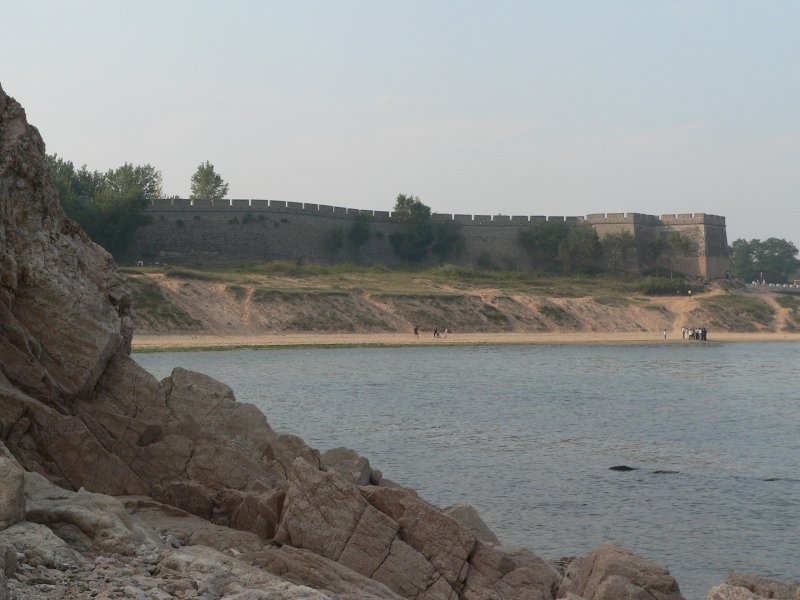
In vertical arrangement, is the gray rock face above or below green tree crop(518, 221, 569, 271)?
A: below

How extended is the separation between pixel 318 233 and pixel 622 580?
6480cm

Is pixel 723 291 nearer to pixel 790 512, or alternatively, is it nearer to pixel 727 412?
pixel 727 412

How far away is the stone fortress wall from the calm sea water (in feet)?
73.7

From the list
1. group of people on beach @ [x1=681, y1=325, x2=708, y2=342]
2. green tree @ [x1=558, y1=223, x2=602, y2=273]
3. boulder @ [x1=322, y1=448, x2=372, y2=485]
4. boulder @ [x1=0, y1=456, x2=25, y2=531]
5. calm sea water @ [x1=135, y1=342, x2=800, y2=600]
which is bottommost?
calm sea water @ [x1=135, y1=342, x2=800, y2=600]

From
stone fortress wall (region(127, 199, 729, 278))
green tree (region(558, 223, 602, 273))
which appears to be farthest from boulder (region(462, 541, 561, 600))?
green tree (region(558, 223, 602, 273))

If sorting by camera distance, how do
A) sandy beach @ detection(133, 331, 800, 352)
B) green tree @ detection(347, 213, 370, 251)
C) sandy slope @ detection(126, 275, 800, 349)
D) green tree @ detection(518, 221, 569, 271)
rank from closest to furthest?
sandy beach @ detection(133, 331, 800, 352)
sandy slope @ detection(126, 275, 800, 349)
green tree @ detection(347, 213, 370, 251)
green tree @ detection(518, 221, 569, 271)

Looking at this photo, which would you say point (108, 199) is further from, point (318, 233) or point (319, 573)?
point (319, 573)

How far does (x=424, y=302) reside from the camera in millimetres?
60469

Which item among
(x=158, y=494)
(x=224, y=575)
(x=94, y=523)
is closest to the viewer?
(x=224, y=575)

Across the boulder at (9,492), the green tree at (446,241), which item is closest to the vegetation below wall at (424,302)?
the green tree at (446,241)

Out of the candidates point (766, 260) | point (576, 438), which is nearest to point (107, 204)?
point (576, 438)

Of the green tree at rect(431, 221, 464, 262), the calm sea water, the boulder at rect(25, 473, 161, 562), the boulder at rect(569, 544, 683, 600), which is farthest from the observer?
the green tree at rect(431, 221, 464, 262)

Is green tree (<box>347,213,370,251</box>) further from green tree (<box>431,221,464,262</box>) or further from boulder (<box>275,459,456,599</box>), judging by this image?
boulder (<box>275,459,456,599</box>)

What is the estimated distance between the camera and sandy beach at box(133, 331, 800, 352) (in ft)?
156
